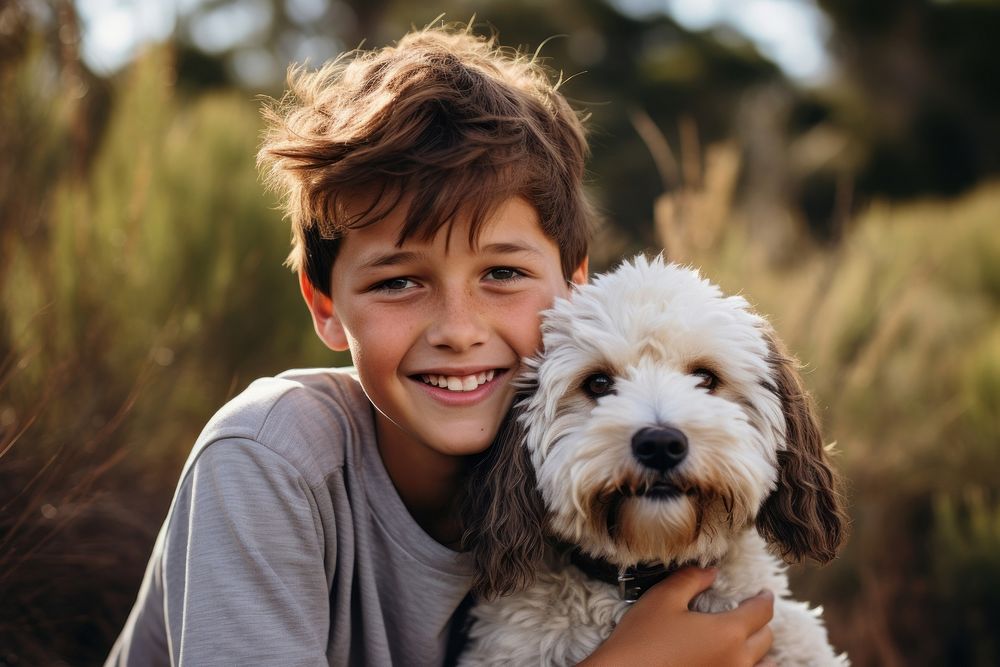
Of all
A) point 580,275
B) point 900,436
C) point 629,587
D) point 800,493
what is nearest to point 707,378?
point 800,493

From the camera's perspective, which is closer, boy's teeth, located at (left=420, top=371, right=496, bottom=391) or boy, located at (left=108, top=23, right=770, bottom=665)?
boy, located at (left=108, top=23, right=770, bottom=665)

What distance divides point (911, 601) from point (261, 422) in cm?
353

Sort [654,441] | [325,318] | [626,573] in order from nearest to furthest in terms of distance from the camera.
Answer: [654,441]
[626,573]
[325,318]

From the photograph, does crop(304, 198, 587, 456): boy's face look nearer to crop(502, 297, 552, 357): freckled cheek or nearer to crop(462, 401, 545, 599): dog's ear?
crop(502, 297, 552, 357): freckled cheek

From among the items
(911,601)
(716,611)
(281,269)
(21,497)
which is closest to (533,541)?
(716,611)

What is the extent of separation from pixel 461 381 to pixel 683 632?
861mm

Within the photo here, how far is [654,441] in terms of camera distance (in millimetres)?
1994

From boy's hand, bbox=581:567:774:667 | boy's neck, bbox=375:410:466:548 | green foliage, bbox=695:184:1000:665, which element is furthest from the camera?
green foliage, bbox=695:184:1000:665

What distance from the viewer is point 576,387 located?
7.52 ft

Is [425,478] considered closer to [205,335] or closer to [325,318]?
[325,318]

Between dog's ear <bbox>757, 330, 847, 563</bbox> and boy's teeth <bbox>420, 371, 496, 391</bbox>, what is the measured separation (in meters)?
0.76

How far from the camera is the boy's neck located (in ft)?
8.54

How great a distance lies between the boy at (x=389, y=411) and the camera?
220cm

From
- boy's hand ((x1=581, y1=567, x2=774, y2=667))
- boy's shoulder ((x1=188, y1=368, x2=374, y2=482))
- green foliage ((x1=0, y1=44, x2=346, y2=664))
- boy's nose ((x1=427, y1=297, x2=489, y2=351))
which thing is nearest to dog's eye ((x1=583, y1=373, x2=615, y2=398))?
boy's nose ((x1=427, y1=297, x2=489, y2=351))
